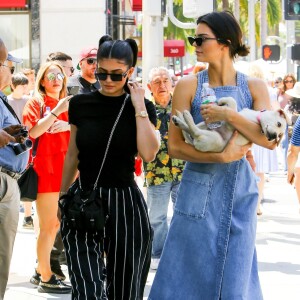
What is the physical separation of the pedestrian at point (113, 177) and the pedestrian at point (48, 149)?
2149mm

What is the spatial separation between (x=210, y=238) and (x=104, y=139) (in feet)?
2.65

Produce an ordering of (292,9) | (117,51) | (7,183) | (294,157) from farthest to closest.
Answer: (292,9), (294,157), (7,183), (117,51)

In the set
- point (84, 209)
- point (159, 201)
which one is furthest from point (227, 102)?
point (159, 201)

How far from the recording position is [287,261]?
31.8ft

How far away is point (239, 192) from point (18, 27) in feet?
47.8

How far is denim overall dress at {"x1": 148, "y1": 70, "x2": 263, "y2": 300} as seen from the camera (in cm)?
484

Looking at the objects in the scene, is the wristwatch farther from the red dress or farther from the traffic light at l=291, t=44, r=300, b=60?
the traffic light at l=291, t=44, r=300, b=60

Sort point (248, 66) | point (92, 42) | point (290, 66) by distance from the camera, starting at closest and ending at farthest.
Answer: point (248, 66), point (92, 42), point (290, 66)

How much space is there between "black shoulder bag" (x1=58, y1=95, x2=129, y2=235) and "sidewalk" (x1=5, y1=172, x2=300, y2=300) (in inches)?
100.0

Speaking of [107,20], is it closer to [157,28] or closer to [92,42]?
[92,42]

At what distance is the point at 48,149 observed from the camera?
769 cm

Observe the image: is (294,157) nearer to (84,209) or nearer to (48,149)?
(48,149)

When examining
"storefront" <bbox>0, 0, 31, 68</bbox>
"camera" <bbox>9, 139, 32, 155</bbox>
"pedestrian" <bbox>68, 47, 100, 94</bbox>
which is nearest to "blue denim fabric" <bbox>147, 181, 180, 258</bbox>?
"pedestrian" <bbox>68, 47, 100, 94</bbox>

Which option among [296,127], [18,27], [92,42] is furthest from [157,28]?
[296,127]
